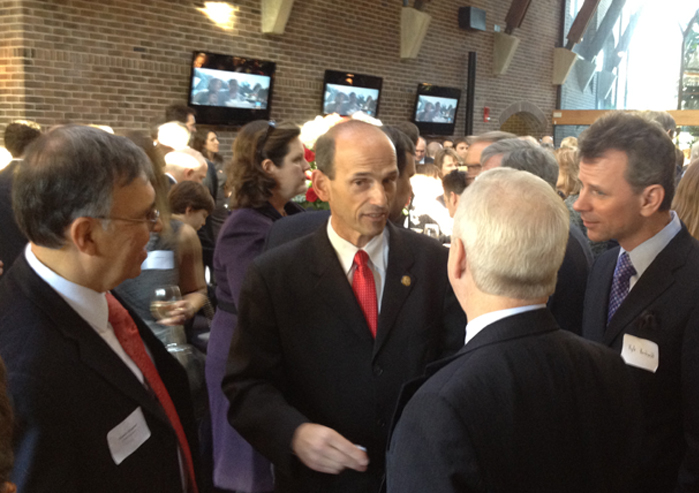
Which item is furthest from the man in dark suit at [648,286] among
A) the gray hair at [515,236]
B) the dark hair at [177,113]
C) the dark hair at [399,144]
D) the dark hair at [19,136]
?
the dark hair at [177,113]

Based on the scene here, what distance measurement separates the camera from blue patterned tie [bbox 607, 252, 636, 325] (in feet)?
5.97

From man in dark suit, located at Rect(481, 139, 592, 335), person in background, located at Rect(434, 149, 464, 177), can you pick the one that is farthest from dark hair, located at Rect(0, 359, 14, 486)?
person in background, located at Rect(434, 149, 464, 177)

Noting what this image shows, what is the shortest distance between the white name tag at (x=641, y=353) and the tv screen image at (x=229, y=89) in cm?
659

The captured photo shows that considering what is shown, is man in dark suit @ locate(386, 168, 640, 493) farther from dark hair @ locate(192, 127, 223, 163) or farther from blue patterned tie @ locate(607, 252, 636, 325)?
dark hair @ locate(192, 127, 223, 163)

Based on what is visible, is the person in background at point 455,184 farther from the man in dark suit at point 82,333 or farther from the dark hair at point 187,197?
the man in dark suit at point 82,333

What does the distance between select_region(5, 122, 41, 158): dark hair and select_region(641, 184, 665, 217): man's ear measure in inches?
143

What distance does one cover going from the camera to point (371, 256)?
174 cm

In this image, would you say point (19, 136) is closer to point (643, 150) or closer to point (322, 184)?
point (322, 184)

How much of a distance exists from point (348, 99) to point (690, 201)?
7.46 meters

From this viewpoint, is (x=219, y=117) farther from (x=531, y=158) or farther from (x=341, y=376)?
(x=341, y=376)

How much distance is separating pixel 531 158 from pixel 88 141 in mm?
1785

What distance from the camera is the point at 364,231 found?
1.73 metres

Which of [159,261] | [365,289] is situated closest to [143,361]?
[365,289]

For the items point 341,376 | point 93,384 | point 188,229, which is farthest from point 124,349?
point 188,229
